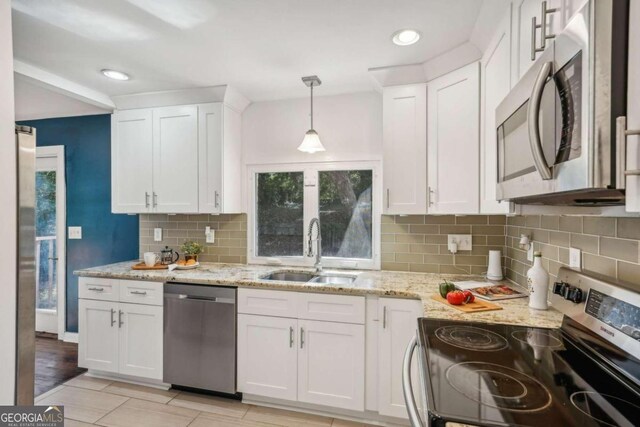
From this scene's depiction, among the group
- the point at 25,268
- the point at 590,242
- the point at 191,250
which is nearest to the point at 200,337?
the point at 191,250

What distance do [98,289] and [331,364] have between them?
1.92 metres

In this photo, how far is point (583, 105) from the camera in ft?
2.08

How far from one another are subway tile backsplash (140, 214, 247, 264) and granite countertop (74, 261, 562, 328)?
13 centimetres

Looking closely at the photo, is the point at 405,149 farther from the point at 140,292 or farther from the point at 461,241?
the point at 140,292

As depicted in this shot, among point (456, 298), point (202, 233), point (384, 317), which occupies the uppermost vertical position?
point (202, 233)

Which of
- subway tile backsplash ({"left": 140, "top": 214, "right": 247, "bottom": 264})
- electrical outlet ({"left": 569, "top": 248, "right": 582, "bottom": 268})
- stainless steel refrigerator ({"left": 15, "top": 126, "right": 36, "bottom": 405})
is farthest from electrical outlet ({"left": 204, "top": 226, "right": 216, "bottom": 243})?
electrical outlet ({"left": 569, "top": 248, "right": 582, "bottom": 268})

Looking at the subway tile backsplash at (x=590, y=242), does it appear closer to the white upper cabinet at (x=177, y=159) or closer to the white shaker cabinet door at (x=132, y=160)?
the white upper cabinet at (x=177, y=159)

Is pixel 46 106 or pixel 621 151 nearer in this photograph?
pixel 621 151

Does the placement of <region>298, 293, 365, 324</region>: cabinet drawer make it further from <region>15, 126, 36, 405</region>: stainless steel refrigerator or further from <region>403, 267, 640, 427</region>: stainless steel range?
<region>15, 126, 36, 405</region>: stainless steel refrigerator

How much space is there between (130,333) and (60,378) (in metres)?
0.77

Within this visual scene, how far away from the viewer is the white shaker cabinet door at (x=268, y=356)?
7.02 ft

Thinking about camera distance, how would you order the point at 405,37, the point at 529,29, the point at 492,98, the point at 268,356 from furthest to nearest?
the point at 268,356
the point at 405,37
the point at 492,98
the point at 529,29

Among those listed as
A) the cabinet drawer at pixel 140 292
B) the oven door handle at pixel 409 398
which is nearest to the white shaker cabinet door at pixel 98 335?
the cabinet drawer at pixel 140 292

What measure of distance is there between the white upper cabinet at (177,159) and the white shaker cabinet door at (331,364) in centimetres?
129
